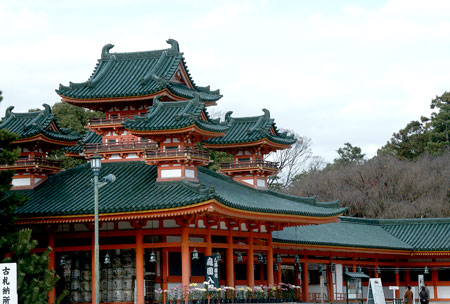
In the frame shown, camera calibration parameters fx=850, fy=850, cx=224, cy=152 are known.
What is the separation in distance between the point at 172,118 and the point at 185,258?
618 cm

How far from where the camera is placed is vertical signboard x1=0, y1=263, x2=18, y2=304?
23.9 m

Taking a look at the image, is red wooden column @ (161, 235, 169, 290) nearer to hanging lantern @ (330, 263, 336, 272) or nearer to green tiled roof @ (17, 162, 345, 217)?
green tiled roof @ (17, 162, 345, 217)

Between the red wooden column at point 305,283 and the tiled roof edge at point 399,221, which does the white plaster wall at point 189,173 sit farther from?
the tiled roof edge at point 399,221

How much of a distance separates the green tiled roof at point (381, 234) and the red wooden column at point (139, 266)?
1329 centimetres

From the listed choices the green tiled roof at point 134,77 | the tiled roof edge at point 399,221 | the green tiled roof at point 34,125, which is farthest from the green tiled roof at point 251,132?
the tiled roof edge at point 399,221

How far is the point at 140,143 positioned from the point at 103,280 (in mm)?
6597

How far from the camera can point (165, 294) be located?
112 feet

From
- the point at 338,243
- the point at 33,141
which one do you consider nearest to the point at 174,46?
the point at 33,141

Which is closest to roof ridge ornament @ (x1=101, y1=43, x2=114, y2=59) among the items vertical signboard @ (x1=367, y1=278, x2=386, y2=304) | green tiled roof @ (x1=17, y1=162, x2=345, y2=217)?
green tiled roof @ (x1=17, y1=162, x2=345, y2=217)

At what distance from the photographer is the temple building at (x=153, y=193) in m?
33.9

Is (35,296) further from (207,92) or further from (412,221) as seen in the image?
(412,221)

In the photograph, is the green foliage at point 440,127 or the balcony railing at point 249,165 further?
the green foliage at point 440,127

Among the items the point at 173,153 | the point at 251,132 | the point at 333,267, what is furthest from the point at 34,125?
the point at 333,267

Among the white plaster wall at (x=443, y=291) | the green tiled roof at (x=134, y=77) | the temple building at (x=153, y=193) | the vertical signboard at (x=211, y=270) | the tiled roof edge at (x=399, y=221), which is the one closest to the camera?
the temple building at (x=153, y=193)
